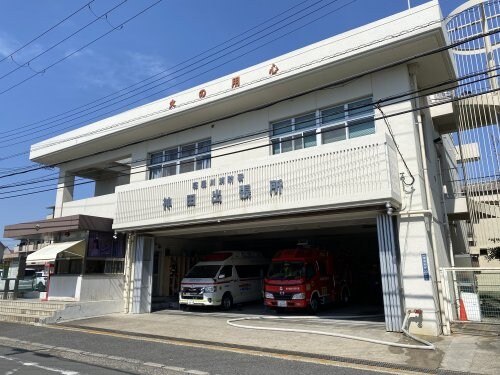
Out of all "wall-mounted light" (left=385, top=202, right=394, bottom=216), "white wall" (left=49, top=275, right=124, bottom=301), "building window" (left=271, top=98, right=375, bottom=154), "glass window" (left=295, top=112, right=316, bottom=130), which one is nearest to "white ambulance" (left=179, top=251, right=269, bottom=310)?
"white wall" (left=49, top=275, right=124, bottom=301)

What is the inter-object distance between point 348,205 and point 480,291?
4.47 metres

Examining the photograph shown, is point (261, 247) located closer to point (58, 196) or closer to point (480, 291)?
point (58, 196)

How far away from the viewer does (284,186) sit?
12.6 metres

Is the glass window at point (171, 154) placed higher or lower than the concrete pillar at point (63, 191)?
higher

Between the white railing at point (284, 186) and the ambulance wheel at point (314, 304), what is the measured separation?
4.96 meters

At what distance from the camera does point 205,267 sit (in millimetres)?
18344

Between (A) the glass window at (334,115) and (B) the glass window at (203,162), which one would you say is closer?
(A) the glass window at (334,115)

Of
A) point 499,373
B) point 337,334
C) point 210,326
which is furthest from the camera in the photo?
point 210,326

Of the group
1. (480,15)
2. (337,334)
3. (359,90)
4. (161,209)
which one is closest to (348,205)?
(337,334)

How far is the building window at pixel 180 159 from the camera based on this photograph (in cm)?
1725

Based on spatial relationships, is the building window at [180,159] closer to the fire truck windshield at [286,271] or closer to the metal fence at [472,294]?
the fire truck windshield at [286,271]

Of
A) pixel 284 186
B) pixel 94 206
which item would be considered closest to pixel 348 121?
pixel 284 186

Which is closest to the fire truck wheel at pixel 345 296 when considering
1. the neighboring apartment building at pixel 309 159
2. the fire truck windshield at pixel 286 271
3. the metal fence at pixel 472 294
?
the neighboring apartment building at pixel 309 159

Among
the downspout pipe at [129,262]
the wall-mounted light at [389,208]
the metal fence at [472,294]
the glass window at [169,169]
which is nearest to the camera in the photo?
the wall-mounted light at [389,208]
